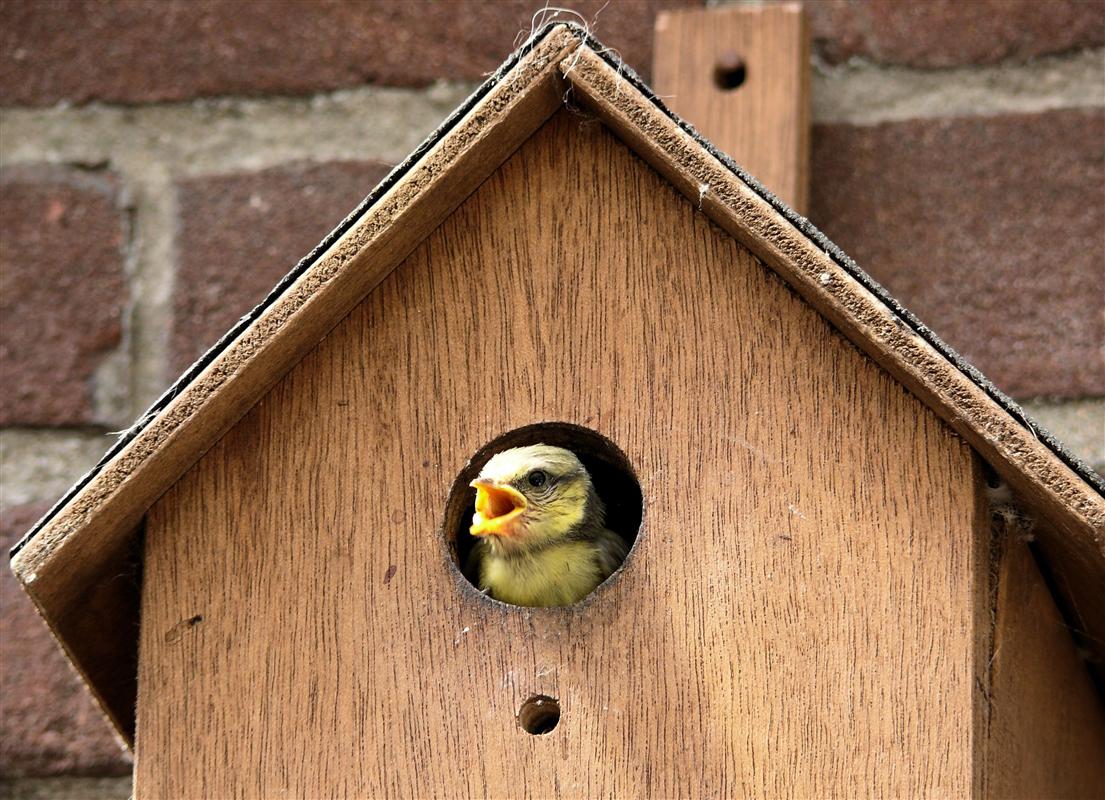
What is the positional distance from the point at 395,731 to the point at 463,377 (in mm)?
268

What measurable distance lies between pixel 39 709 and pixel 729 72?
→ 958 millimetres

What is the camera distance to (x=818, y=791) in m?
1.14

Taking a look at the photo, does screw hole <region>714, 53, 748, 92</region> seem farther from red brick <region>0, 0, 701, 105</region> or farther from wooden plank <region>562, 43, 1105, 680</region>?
wooden plank <region>562, 43, 1105, 680</region>

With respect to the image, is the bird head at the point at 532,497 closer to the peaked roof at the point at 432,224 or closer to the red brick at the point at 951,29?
the peaked roof at the point at 432,224

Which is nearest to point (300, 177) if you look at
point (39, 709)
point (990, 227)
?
point (39, 709)

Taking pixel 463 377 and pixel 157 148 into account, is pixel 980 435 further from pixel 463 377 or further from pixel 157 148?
pixel 157 148

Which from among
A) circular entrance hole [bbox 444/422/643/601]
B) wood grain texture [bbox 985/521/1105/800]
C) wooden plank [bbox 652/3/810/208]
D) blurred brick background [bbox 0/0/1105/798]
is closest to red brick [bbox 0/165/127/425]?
blurred brick background [bbox 0/0/1105/798]

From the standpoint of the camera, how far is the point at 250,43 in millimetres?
1802

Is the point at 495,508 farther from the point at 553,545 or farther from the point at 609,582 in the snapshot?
the point at 609,582

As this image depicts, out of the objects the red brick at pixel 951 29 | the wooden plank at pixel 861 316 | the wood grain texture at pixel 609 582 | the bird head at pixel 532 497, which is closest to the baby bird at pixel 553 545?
the bird head at pixel 532 497

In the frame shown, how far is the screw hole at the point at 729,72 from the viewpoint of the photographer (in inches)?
64.1

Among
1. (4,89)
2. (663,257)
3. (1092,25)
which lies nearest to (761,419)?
(663,257)

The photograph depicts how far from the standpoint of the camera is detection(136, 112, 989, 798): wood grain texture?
1.16 metres

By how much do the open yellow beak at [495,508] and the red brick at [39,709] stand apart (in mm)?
505
